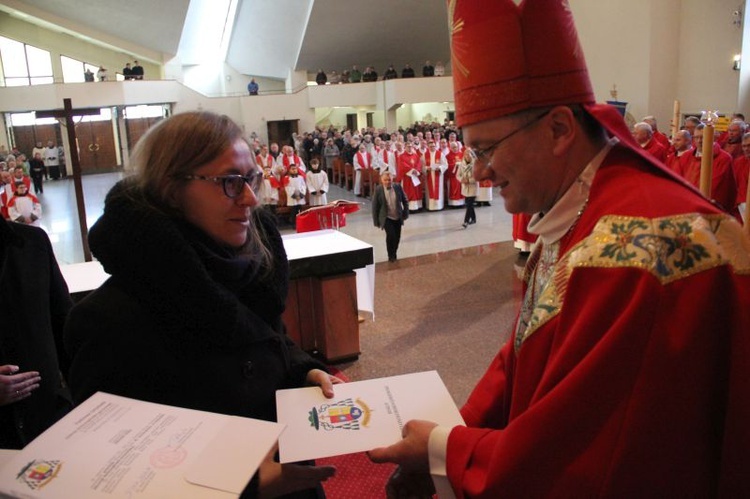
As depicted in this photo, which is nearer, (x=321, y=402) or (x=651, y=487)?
(x=651, y=487)

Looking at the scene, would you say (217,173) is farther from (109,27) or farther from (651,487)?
(109,27)

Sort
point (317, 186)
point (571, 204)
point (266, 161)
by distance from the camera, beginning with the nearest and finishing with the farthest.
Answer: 1. point (571, 204)
2. point (317, 186)
3. point (266, 161)

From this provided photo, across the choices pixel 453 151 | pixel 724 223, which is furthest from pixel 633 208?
pixel 453 151

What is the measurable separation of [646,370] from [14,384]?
177cm

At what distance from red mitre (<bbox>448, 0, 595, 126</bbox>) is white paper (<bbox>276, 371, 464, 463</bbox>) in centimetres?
66

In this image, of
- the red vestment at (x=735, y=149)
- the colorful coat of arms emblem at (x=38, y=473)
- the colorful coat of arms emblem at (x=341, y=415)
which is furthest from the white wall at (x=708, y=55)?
the colorful coat of arms emblem at (x=38, y=473)

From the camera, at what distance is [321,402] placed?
1460mm

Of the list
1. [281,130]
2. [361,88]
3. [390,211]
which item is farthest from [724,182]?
[281,130]

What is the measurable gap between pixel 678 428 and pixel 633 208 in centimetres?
38

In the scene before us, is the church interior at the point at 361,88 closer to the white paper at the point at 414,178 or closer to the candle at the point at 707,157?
the white paper at the point at 414,178

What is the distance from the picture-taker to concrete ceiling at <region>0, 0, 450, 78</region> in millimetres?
21609

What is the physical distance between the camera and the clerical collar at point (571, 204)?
1205mm

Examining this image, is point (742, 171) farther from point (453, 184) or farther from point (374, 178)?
point (374, 178)

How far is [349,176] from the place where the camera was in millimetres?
17719
